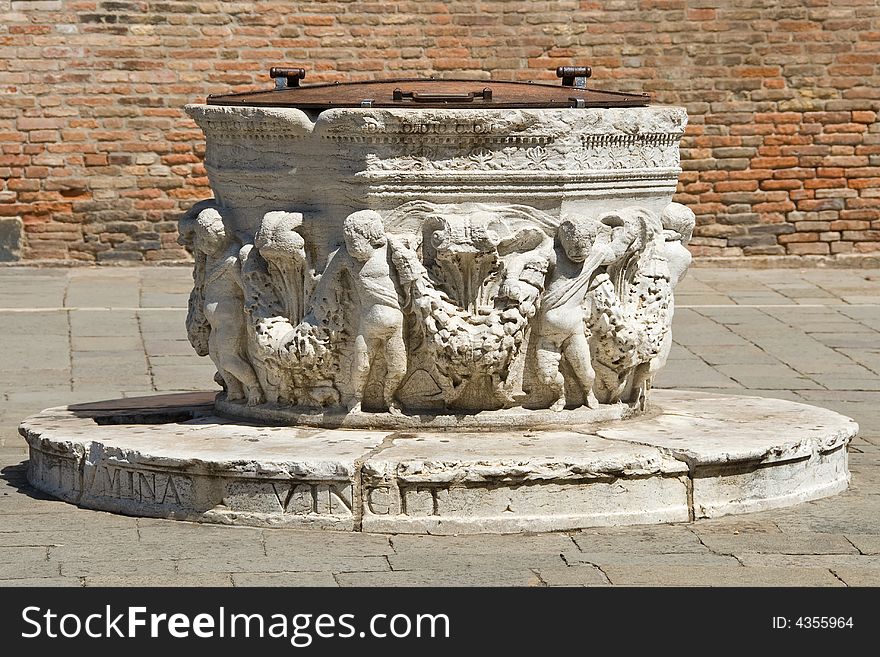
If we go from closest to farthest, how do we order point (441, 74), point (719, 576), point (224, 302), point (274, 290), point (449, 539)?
point (719, 576), point (449, 539), point (274, 290), point (224, 302), point (441, 74)

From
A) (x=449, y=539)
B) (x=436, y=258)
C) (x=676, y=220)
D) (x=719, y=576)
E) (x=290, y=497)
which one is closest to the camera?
(x=719, y=576)

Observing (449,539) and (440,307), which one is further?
(440,307)

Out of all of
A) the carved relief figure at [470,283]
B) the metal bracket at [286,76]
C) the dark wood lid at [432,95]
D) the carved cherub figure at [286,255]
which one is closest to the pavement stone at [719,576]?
the carved relief figure at [470,283]

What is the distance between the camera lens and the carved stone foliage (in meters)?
5.07

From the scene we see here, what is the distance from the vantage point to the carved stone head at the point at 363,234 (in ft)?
16.5

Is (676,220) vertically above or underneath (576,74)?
underneath

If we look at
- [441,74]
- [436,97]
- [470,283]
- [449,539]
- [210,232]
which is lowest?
[449,539]

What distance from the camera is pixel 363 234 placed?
5027 mm

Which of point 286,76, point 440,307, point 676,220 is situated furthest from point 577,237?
point 286,76

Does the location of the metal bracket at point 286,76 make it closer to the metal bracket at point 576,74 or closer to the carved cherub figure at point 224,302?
the carved cherub figure at point 224,302

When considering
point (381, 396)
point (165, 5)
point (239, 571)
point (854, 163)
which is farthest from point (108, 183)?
point (239, 571)

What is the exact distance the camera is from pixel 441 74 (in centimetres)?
1259

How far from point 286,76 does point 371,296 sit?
116cm

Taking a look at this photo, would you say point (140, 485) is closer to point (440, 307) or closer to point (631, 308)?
point (440, 307)
